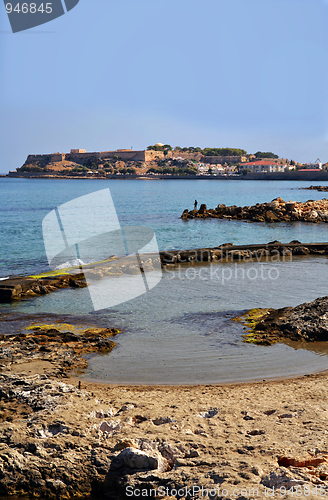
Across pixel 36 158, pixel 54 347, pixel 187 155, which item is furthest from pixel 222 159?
pixel 54 347

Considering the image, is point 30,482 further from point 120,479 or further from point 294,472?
point 294,472

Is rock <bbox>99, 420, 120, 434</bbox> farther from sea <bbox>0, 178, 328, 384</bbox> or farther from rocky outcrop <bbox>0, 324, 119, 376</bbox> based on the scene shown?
rocky outcrop <bbox>0, 324, 119, 376</bbox>

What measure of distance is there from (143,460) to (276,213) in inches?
1157

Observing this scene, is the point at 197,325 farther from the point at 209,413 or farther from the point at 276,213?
the point at 276,213

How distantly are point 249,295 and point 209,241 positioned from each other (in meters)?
11.4

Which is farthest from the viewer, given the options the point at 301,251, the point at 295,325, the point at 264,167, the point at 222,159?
the point at 222,159

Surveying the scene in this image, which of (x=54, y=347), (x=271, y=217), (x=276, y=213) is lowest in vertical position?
(x=54, y=347)

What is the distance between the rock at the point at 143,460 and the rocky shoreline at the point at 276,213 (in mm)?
27592

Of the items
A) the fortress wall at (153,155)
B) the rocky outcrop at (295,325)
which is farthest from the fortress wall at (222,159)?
the rocky outcrop at (295,325)

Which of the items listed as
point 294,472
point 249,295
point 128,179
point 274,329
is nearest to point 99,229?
point 249,295

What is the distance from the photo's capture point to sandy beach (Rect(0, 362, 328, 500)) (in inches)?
121

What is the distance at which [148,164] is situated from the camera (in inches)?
6737

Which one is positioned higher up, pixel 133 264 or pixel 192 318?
pixel 133 264

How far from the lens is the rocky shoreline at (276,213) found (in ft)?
97.5
